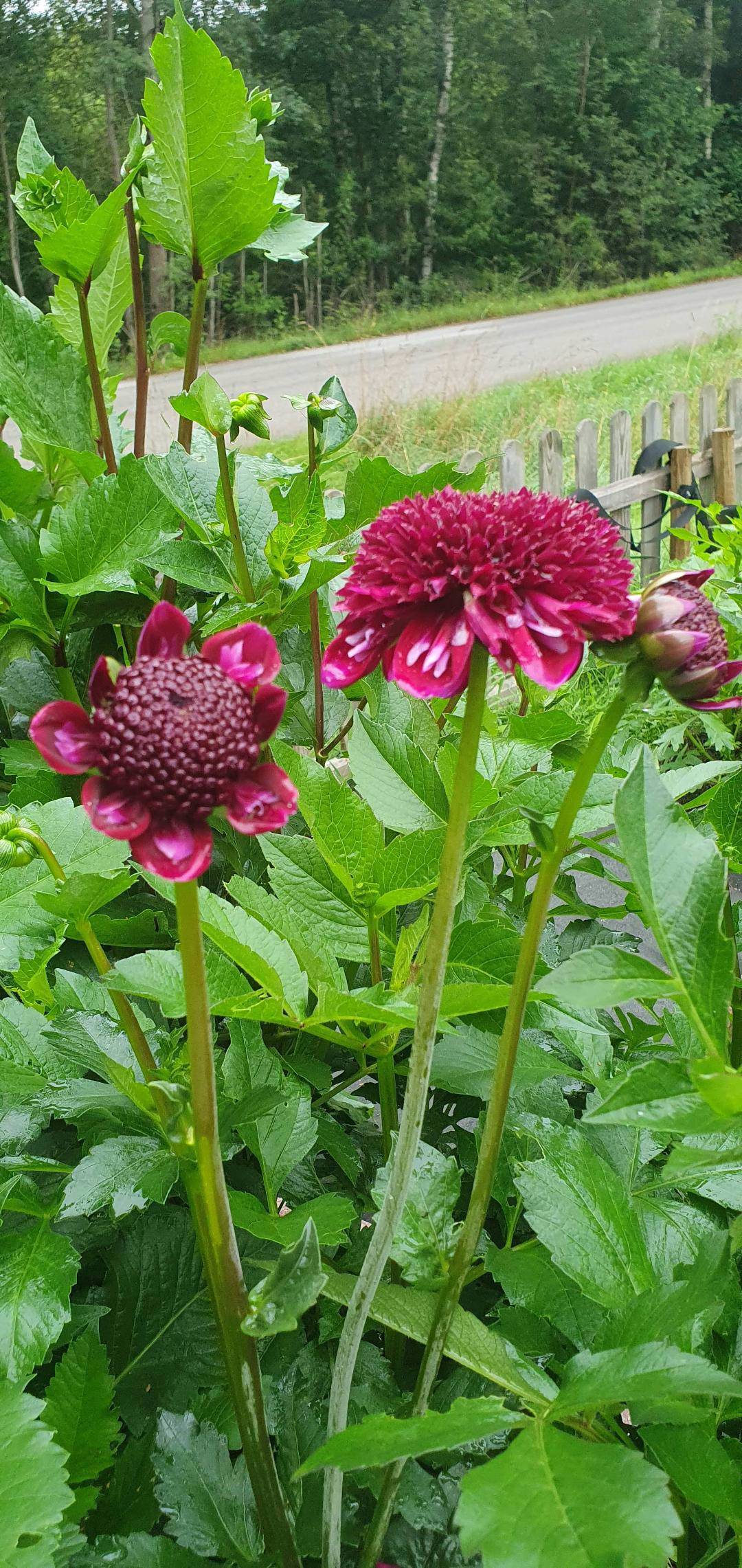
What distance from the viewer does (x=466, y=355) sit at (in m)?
10.6

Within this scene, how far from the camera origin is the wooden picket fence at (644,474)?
4430mm

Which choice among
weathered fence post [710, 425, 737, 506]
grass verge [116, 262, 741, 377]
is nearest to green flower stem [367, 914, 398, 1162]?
weathered fence post [710, 425, 737, 506]

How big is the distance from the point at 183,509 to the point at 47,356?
0.15 m

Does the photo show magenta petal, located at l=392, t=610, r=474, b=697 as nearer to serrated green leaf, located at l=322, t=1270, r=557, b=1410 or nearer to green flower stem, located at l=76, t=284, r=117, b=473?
serrated green leaf, located at l=322, t=1270, r=557, b=1410

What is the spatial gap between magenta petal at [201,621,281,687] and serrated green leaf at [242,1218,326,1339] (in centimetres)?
15

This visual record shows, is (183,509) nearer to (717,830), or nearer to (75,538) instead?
(75,538)

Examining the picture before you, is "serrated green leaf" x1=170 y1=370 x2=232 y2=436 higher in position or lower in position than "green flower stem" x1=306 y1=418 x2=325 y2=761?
higher

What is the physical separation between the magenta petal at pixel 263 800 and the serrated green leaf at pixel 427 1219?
194 mm

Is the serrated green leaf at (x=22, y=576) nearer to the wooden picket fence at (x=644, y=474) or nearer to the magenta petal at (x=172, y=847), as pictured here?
the magenta petal at (x=172, y=847)

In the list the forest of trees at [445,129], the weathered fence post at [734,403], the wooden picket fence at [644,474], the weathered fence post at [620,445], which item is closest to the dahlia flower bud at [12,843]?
the wooden picket fence at [644,474]

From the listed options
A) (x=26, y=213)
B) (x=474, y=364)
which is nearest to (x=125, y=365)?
(x=474, y=364)

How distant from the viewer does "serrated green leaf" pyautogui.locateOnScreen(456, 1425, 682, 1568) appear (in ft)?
0.95

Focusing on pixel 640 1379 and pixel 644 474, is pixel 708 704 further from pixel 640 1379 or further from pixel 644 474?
pixel 644 474

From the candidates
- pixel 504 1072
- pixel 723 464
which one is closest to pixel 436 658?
pixel 504 1072
